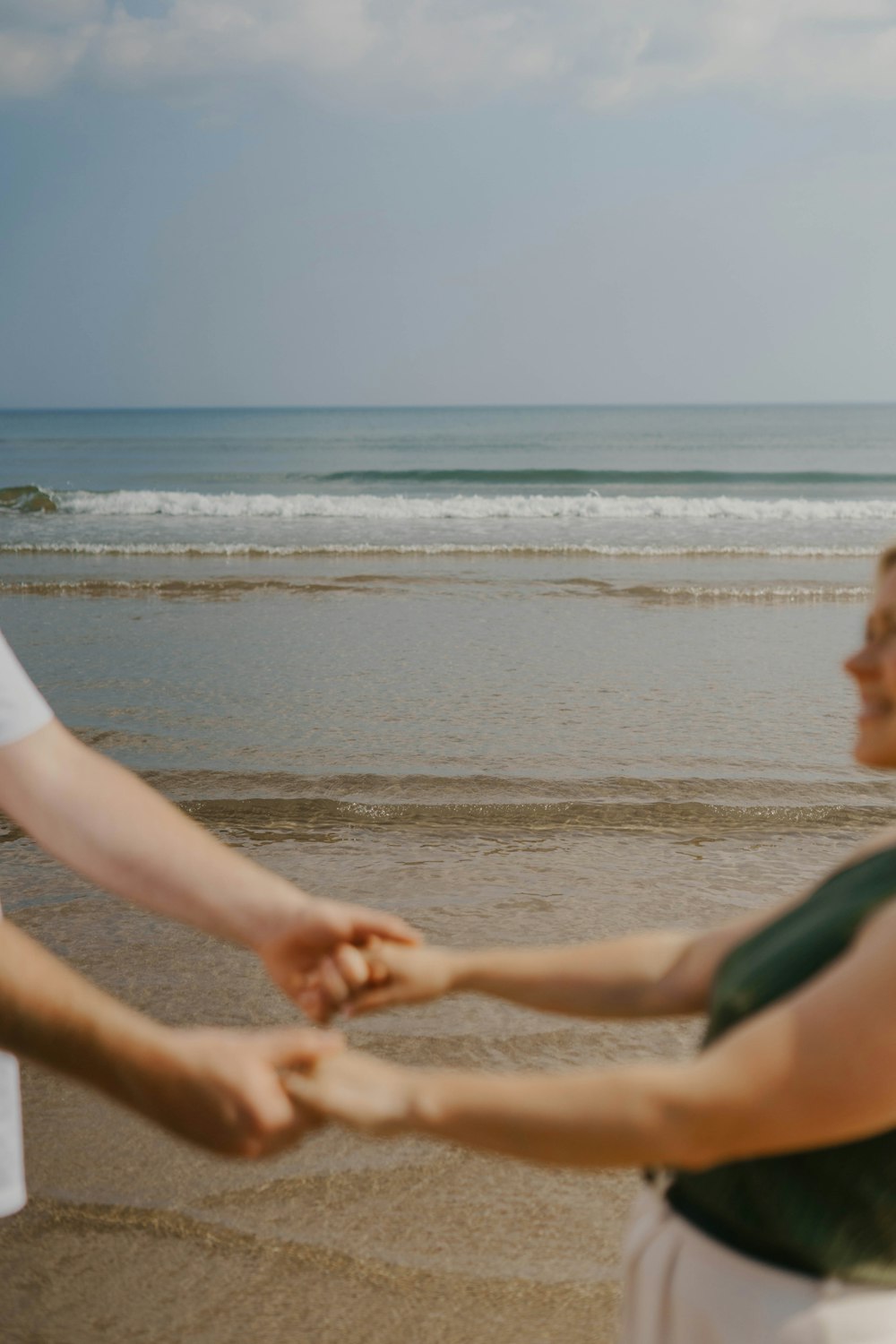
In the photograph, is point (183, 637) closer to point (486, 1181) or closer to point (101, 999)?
point (486, 1181)

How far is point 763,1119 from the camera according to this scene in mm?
1279

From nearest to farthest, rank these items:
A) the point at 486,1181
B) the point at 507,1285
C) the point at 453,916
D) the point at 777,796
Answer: the point at 507,1285 < the point at 486,1181 < the point at 453,916 < the point at 777,796

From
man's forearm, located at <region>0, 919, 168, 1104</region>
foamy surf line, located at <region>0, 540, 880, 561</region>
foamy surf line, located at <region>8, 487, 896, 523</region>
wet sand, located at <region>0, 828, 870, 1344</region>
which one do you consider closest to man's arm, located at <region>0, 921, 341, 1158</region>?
man's forearm, located at <region>0, 919, 168, 1104</region>

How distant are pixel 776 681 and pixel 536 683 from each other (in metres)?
1.57

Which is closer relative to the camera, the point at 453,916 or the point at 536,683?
the point at 453,916

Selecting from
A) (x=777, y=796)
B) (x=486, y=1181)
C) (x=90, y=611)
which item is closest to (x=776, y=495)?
(x=90, y=611)

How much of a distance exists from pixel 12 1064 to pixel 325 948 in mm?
555

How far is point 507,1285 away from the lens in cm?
265

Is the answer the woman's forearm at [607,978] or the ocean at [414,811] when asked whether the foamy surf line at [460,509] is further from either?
the woman's forearm at [607,978]

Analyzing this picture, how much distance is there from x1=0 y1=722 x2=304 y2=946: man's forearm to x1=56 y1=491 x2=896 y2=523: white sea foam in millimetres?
19527

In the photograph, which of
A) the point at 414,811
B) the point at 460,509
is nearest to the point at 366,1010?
the point at 414,811

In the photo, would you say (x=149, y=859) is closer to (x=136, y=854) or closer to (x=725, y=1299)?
(x=136, y=854)

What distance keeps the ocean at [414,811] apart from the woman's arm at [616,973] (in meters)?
0.99

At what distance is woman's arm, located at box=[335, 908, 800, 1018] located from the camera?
5.84ft
